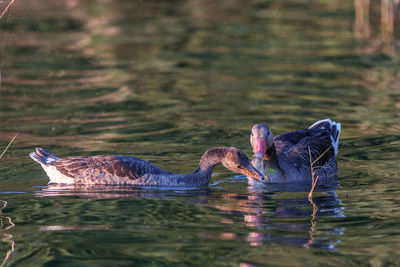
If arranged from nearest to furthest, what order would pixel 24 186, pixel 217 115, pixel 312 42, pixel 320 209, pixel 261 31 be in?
pixel 320 209 < pixel 24 186 < pixel 217 115 < pixel 312 42 < pixel 261 31

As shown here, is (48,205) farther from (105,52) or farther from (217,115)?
(105,52)

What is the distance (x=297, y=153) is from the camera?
13.4m

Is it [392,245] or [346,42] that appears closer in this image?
[392,245]

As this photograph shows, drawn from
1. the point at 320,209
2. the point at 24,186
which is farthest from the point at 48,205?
the point at 320,209

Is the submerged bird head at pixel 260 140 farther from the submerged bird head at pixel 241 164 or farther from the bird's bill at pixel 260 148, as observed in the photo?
the submerged bird head at pixel 241 164

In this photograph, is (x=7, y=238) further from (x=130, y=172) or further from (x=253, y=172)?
(x=253, y=172)

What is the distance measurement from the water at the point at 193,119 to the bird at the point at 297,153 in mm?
375

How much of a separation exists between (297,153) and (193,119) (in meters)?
3.64

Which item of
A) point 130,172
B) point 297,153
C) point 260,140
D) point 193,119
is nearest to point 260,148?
point 260,140

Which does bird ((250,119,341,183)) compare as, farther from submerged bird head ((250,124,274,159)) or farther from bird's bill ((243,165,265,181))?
bird's bill ((243,165,265,181))

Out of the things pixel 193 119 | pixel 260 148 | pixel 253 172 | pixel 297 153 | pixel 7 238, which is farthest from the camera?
pixel 193 119

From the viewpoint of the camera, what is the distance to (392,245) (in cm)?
909

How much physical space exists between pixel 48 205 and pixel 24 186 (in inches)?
47.4

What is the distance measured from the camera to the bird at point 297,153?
12203 mm
